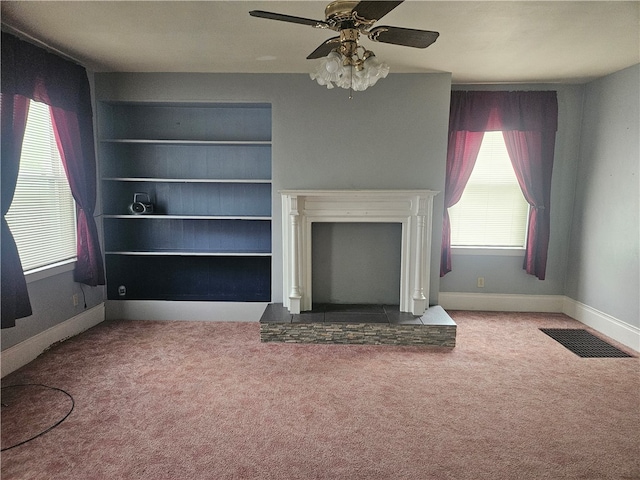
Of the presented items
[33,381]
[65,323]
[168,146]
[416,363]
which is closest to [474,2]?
[416,363]

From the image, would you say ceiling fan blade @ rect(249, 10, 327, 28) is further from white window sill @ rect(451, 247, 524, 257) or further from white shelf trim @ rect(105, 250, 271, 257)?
white window sill @ rect(451, 247, 524, 257)

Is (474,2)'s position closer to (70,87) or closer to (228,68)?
(228,68)

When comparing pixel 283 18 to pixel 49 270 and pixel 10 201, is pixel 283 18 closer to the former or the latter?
pixel 10 201

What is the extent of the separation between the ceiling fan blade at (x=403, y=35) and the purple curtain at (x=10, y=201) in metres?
2.49

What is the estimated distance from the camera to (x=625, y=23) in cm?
257

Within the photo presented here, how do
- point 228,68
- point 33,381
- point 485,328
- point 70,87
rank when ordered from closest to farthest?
point 33,381
point 70,87
point 228,68
point 485,328

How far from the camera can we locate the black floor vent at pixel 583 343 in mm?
3375

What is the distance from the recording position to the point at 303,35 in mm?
2828

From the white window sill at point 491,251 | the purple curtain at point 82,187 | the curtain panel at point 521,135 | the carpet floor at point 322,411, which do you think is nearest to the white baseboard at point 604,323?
the carpet floor at point 322,411

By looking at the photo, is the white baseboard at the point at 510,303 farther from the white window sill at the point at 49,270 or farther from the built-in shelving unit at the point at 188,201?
the white window sill at the point at 49,270

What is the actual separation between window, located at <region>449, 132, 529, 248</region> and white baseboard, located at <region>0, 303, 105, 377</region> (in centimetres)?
381

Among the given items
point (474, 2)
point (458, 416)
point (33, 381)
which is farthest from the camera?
point (33, 381)

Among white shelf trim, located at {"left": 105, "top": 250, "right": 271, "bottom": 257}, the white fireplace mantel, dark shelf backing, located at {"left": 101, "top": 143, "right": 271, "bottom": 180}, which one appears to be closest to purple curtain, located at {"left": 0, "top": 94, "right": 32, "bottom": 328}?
white shelf trim, located at {"left": 105, "top": 250, "right": 271, "bottom": 257}

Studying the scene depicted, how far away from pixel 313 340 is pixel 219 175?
1985mm
